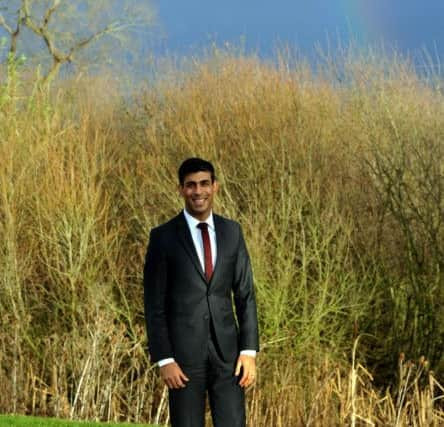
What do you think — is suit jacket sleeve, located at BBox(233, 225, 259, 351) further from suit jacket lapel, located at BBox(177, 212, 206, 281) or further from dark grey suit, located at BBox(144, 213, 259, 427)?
suit jacket lapel, located at BBox(177, 212, 206, 281)

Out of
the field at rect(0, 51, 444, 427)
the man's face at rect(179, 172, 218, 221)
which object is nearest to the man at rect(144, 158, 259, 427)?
the man's face at rect(179, 172, 218, 221)

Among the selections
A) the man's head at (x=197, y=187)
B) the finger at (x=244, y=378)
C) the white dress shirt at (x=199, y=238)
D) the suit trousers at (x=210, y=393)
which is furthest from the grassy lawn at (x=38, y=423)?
the man's head at (x=197, y=187)

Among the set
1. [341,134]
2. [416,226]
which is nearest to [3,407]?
[416,226]

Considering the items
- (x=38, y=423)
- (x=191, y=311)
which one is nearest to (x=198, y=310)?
(x=191, y=311)

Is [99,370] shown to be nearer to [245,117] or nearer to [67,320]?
[67,320]

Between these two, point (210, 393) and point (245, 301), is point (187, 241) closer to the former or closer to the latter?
point (245, 301)

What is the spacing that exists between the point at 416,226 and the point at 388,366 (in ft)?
5.87

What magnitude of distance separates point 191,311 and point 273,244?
21.8ft

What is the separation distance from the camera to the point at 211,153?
12227 mm

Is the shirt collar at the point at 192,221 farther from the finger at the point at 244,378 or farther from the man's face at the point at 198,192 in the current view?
the finger at the point at 244,378

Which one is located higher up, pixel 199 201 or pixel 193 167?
pixel 193 167

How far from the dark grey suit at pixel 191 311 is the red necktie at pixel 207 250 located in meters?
0.03

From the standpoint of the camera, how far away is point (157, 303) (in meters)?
4.51

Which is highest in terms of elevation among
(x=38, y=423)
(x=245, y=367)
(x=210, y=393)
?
(x=245, y=367)
